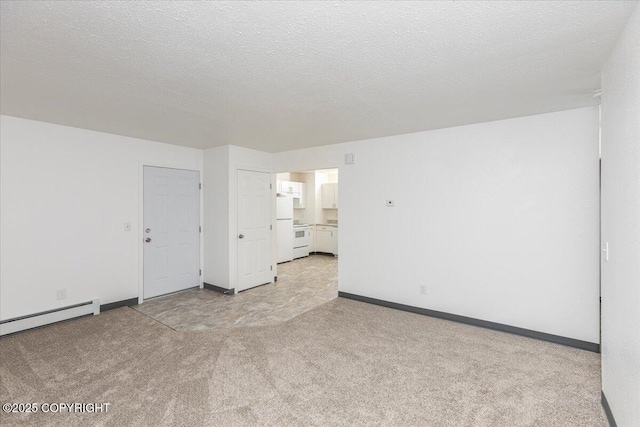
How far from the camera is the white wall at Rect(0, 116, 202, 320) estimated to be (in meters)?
3.21

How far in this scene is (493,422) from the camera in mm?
1860

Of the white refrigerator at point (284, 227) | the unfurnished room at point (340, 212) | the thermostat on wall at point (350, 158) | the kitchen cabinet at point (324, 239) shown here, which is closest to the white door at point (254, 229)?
the unfurnished room at point (340, 212)

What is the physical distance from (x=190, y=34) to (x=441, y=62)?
63.2 inches

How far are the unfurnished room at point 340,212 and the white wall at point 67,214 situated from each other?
24 millimetres

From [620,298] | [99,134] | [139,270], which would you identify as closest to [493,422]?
[620,298]

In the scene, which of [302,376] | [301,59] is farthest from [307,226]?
[301,59]

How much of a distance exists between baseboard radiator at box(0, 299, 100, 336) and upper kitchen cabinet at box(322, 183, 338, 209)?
5820mm

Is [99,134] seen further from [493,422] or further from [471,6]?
[493,422]

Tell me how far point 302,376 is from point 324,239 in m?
6.03

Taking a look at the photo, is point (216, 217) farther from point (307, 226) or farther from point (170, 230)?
point (307, 226)

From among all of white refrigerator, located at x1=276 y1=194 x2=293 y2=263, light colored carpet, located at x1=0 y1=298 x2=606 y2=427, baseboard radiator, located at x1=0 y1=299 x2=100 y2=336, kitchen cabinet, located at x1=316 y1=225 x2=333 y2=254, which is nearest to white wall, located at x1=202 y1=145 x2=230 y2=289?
light colored carpet, located at x1=0 y1=298 x2=606 y2=427

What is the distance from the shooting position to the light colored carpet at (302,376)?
1.93 metres

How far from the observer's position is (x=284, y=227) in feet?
23.7

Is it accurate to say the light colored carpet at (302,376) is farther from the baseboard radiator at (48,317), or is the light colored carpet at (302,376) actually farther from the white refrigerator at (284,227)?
the white refrigerator at (284,227)
